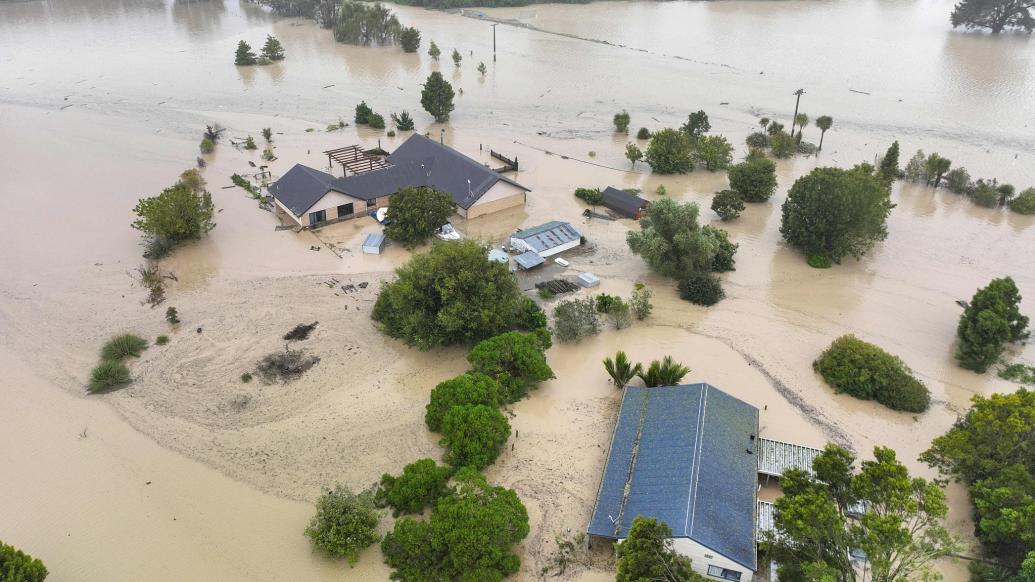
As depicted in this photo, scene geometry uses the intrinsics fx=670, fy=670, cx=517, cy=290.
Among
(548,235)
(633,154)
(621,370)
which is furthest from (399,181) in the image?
(621,370)

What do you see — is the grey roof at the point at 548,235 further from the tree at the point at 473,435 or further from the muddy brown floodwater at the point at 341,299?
the tree at the point at 473,435

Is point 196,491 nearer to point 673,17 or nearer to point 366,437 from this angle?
point 366,437

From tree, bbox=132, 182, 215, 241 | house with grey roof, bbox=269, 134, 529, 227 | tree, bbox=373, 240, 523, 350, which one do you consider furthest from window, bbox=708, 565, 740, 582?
tree, bbox=132, 182, 215, 241

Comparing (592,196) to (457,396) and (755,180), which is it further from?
(457,396)

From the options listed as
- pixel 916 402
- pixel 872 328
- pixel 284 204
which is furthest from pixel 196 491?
pixel 872 328

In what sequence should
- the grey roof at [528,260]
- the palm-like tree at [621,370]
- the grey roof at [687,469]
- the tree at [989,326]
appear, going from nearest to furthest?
the grey roof at [687,469]
the palm-like tree at [621,370]
the tree at [989,326]
the grey roof at [528,260]

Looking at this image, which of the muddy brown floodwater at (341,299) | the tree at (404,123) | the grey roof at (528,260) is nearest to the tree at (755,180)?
the muddy brown floodwater at (341,299)

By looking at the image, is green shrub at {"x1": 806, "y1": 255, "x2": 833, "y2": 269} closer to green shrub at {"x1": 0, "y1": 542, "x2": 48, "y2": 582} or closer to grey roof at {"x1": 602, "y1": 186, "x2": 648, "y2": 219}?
grey roof at {"x1": 602, "y1": 186, "x2": 648, "y2": 219}
